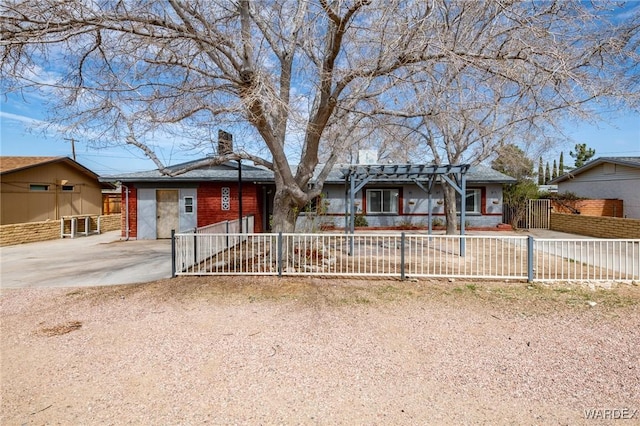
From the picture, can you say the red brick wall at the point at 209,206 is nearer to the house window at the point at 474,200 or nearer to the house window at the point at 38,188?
the house window at the point at 38,188

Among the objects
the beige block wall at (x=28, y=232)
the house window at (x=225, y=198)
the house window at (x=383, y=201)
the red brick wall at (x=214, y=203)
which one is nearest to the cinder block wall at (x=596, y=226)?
the house window at (x=383, y=201)

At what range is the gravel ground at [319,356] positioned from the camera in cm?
266

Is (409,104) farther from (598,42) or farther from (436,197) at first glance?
(436,197)

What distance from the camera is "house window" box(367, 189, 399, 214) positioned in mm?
17094

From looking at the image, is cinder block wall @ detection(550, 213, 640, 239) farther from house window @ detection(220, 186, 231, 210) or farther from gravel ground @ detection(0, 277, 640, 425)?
house window @ detection(220, 186, 231, 210)

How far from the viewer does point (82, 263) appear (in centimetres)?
909

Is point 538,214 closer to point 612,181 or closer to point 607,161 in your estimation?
point 612,181

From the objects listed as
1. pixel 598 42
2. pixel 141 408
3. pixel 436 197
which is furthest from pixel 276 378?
pixel 436 197

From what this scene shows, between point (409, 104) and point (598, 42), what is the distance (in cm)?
341

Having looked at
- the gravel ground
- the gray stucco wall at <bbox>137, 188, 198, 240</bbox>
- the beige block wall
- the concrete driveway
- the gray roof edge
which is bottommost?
the gravel ground

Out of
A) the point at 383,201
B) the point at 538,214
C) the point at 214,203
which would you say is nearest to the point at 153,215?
the point at 214,203

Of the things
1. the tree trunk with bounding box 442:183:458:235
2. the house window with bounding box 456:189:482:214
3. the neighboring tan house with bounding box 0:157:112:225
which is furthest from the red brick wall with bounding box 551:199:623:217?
the neighboring tan house with bounding box 0:157:112:225

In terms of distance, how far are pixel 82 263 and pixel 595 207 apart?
21656 millimetres

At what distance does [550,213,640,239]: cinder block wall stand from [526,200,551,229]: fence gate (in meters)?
0.28
